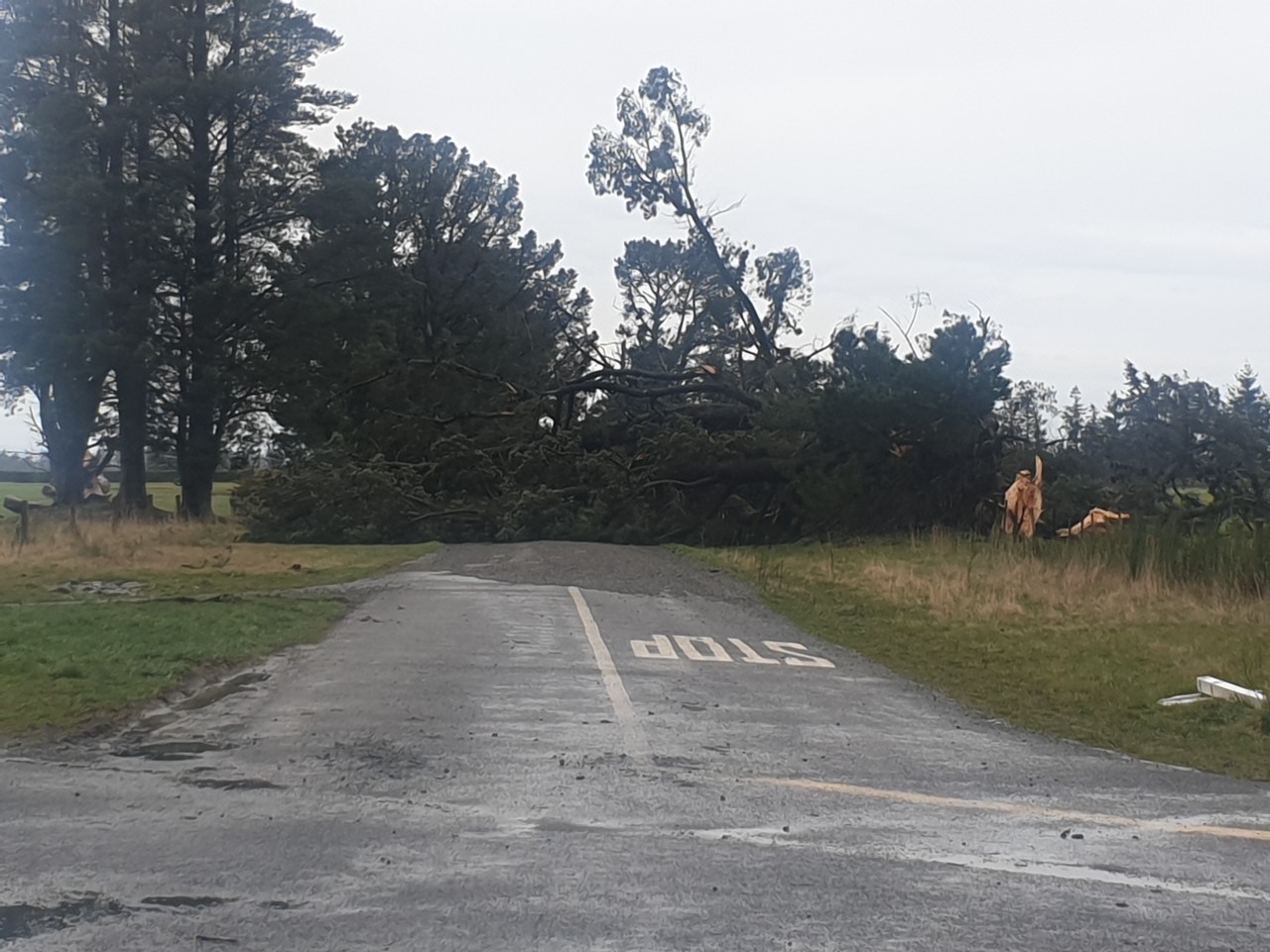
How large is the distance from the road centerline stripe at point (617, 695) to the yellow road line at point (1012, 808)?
1011 millimetres

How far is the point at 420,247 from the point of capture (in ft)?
196

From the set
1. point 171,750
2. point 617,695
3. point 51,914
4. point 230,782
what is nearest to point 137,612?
point 617,695

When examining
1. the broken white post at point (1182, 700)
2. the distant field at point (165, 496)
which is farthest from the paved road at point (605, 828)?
the distant field at point (165, 496)

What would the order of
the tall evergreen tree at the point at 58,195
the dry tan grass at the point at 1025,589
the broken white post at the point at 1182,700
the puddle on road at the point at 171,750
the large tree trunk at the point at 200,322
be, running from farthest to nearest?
the large tree trunk at the point at 200,322 → the tall evergreen tree at the point at 58,195 → the dry tan grass at the point at 1025,589 → the broken white post at the point at 1182,700 → the puddle on road at the point at 171,750

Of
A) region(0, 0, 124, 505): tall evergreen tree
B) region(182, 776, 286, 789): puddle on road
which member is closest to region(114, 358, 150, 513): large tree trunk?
region(0, 0, 124, 505): tall evergreen tree

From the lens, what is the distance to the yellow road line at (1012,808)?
6629 millimetres

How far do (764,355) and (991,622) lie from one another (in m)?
23.8

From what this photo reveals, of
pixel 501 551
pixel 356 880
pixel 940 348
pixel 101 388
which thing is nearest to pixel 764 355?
pixel 940 348

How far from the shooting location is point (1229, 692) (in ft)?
35.6

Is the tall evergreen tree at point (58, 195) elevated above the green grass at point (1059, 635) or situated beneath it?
elevated above

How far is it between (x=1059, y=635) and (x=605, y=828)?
409 inches

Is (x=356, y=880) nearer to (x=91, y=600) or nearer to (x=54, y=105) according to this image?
(x=91, y=600)

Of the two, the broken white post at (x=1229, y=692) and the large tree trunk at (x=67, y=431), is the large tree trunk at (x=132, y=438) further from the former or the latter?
the broken white post at (x=1229, y=692)

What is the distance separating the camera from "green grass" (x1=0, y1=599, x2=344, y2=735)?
368 inches
